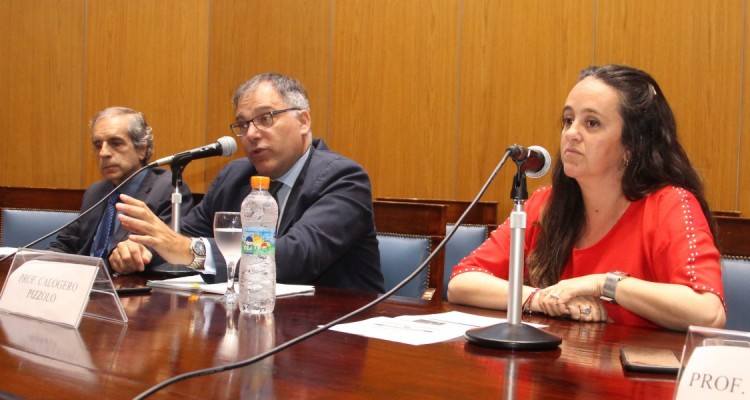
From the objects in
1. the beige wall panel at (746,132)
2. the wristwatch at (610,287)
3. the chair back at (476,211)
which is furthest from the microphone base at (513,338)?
the beige wall panel at (746,132)

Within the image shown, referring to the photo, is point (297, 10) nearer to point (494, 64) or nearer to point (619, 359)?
point (494, 64)

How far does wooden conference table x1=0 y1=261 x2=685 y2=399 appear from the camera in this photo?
3.23 ft

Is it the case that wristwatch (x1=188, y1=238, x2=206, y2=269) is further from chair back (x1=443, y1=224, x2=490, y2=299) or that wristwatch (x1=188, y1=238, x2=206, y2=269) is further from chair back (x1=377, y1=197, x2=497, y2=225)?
chair back (x1=377, y1=197, x2=497, y2=225)

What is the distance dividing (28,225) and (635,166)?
2.57 m

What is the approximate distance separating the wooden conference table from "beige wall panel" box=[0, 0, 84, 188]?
18.1 ft

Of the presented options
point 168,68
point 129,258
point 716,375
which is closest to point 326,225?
point 129,258

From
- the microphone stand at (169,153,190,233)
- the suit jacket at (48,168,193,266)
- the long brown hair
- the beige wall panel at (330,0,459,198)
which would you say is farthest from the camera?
the beige wall panel at (330,0,459,198)

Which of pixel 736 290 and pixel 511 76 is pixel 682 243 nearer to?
pixel 736 290

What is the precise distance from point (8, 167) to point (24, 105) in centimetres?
55

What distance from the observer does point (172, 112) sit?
21.1 ft

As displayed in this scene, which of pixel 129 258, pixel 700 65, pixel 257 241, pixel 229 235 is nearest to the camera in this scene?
pixel 257 241

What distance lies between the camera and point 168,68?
21.2 ft

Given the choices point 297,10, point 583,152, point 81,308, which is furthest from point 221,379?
point 297,10

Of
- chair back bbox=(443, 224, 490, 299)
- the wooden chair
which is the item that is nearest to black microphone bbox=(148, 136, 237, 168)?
the wooden chair
